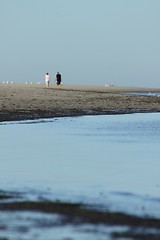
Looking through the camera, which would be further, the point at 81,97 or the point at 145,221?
the point at 81,97

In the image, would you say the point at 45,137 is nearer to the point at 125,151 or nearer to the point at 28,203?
the point at 125,151

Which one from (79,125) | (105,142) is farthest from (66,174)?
(79,125)

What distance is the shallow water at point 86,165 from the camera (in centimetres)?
1335

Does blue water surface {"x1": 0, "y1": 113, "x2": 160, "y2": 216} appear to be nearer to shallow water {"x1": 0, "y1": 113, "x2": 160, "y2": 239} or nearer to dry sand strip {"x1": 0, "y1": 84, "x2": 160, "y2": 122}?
shallow water {"x1": 0, "y1": 113, "x2": 160, "y2": 239}

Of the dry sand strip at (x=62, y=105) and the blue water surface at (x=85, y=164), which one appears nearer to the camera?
the blue water surface at (x=85, y=164)

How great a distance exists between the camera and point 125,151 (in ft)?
71.4

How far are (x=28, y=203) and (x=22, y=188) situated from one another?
1.73m

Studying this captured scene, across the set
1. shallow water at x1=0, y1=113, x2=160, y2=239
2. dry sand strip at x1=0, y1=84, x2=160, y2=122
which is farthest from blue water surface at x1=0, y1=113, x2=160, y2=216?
dry sand strip at x1=0, y1=84, x2=160, y2=122

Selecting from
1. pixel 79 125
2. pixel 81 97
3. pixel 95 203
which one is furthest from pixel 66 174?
pixel 81 97

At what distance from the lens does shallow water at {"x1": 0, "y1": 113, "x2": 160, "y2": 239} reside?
13.4m

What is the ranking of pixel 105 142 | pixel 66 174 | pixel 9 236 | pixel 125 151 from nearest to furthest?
pixel 9 236 < pixel 66 174 < pixel 125 151 < pixel 105 142

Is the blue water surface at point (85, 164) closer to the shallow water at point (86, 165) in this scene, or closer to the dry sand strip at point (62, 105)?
the shallow water at point (86, 165)

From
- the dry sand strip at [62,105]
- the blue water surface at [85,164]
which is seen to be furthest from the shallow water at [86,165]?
the dry sand strip at [62,105]

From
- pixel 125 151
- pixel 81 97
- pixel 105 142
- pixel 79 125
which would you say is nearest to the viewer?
pixel 125 151
